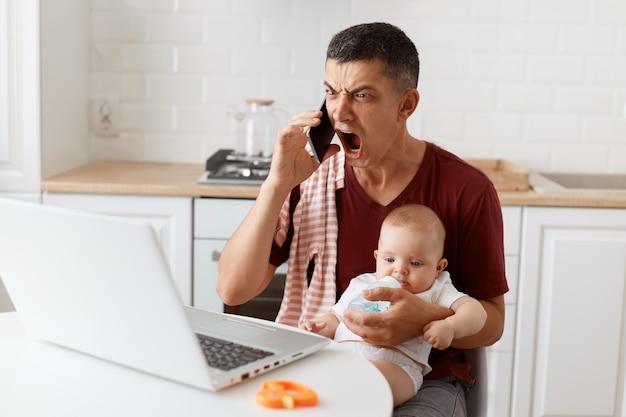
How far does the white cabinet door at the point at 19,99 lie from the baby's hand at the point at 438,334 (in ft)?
5.29

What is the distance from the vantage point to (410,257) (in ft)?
5.72

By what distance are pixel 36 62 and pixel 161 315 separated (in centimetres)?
186

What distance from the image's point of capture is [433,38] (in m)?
3.22

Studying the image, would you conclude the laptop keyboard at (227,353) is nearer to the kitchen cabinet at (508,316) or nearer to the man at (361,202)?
the man at (361,202)

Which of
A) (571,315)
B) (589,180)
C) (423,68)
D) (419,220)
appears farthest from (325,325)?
(589,180)

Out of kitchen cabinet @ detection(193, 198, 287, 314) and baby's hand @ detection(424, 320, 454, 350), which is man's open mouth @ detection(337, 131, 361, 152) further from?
kitchen cabinet @ detection(193, 198, 287, 314)

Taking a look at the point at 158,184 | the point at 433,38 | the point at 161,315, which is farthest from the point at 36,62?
the point at 161,315

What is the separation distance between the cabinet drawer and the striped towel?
0.72 meters

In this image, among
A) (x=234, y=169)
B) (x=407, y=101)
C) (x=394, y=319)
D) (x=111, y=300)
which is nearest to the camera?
(x=111, y=300)

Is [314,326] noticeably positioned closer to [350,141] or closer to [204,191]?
[350,141]

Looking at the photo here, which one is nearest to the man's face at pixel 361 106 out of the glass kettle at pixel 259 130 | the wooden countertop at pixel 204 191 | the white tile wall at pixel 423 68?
the wooden countertop at pixel 204 191

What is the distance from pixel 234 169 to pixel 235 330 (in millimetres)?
1563

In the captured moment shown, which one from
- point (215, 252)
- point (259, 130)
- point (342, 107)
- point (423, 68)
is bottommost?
point (215, 252)

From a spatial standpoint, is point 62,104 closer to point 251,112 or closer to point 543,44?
point 251,112
